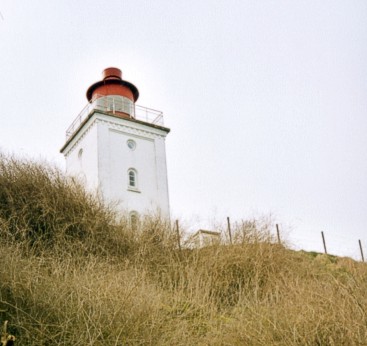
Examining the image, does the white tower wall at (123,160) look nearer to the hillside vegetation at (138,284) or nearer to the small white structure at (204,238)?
the small white structure at (204,238)

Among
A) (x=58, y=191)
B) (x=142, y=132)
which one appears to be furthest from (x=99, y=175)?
(x=58, y=191)

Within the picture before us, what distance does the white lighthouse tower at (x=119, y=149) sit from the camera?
19.5 meters

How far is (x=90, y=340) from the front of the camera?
19.0 ft

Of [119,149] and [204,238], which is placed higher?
[119,149]

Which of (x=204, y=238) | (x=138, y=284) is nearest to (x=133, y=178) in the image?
(x=204, y=238)

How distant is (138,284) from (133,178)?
1250 cm

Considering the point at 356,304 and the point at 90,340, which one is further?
the point at 356,304

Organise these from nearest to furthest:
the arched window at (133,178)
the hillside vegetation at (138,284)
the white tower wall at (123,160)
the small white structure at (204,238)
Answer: the hillside vegetation at (138,284) → the small white structure at (204,238) → the white tower wall at (123,160) → the arched window at (133,178)

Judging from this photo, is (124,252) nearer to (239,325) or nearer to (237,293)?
(237,293)

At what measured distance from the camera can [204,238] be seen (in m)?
13.0

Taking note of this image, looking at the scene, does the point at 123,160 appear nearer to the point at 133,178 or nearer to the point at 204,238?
the point at 133,178

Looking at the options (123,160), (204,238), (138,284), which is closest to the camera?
(138,284)

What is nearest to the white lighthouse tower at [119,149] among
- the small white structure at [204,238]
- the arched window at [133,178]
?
the arched window at [133,178]

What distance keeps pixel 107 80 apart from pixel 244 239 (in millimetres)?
13156
